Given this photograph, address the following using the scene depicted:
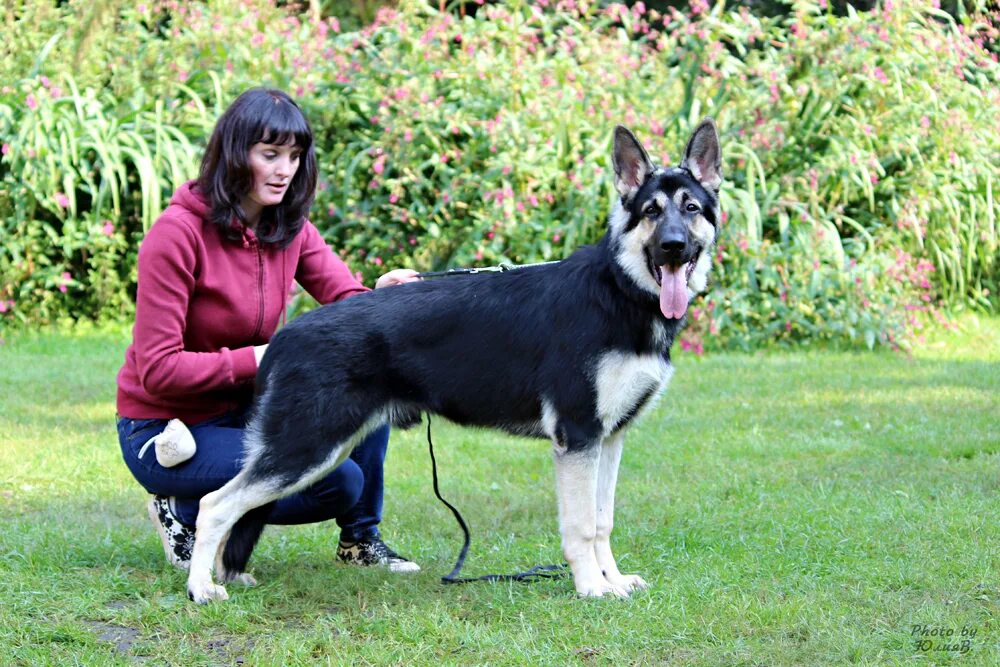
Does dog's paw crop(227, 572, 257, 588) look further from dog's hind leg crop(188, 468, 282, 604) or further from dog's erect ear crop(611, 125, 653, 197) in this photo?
dog's erect ear crop(611, 125, 653, 197)

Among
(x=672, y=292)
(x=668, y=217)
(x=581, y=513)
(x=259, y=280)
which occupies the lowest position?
(x=581, y=513)

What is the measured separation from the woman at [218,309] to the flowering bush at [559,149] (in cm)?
450

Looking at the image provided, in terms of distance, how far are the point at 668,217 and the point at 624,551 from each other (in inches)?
58.2

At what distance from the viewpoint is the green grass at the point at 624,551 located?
350 cm

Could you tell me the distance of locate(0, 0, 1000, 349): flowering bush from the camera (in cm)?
887

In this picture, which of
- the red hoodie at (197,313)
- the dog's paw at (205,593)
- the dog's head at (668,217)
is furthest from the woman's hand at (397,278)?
the dog's paw at (205,593)

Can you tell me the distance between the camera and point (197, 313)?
413cm

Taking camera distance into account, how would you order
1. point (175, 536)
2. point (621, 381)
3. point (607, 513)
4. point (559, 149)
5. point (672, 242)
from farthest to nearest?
point (559, 149) → point (175, 536) → point (607, 513) → point (621, 381) → point (672, 242)

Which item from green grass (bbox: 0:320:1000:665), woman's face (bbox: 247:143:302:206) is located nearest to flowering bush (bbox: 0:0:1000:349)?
green grass (bbox: 0:320:1000:665)

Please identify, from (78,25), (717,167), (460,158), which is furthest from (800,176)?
(78,25)

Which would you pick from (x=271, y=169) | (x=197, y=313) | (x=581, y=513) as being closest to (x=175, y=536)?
(x=197, y=313)

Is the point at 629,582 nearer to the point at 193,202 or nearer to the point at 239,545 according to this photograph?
the point at 239,545

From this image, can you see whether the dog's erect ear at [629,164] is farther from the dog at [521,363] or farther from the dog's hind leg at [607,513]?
A: the dog's hind leg at [607,513]

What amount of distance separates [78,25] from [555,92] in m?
4.44
